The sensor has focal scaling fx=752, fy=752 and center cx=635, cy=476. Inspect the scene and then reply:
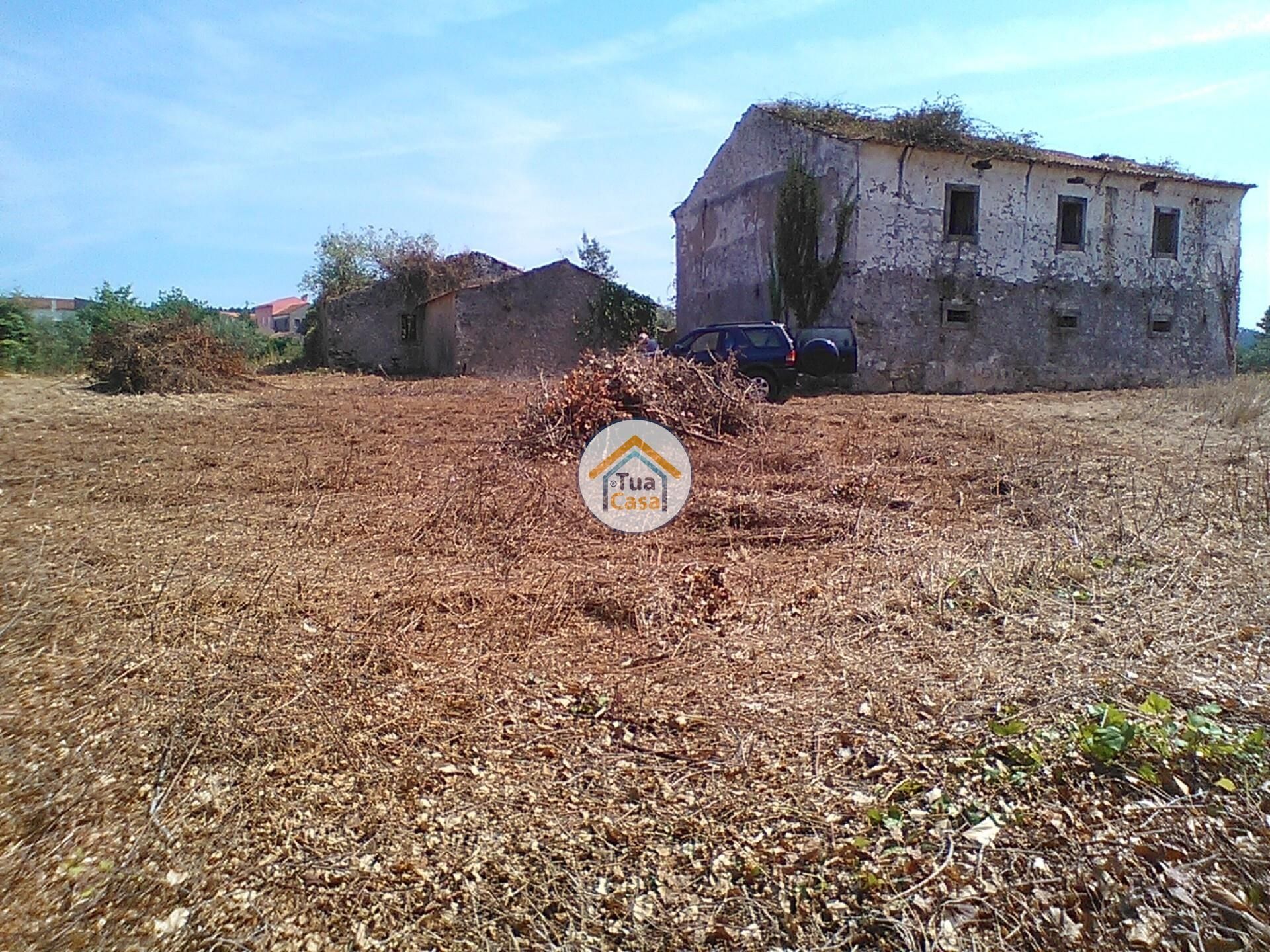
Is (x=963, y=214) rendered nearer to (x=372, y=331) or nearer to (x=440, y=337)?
(x=440, y=337)

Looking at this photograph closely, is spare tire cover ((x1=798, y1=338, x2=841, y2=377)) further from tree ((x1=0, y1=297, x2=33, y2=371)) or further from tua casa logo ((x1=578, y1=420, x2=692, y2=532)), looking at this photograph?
tree ((x1=0, y1=297, x2=33, y2=371))

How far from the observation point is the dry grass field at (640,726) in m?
1.85

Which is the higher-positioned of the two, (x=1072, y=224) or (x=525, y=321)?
(x=1072, y=224)

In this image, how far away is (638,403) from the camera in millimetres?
8570

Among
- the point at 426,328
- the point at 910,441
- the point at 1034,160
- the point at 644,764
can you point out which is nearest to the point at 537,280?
the point at 426,328

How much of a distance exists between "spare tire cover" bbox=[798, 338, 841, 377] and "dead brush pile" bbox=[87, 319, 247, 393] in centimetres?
1235

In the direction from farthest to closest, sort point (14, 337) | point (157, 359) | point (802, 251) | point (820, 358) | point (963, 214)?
1. point (14, 337)
2. point (963, 214)
3. point (802, 251)
4. point (157, 359)
5. point (820, 358)

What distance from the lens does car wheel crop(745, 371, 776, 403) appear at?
922 cm

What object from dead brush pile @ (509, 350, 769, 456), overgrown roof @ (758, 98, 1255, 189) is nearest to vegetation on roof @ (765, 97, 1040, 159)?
overgrown roof @ (758, 98, 1255, 189)

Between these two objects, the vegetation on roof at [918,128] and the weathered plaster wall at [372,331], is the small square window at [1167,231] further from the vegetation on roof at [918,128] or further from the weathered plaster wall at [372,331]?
the weathered plaster wall at [372,331]

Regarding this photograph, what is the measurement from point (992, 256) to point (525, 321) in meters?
12.0

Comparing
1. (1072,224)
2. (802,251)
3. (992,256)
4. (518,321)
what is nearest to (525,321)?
(518,321)

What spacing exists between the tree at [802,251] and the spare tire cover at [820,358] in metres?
2.33

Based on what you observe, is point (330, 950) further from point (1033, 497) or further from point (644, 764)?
point (1033, 497)
